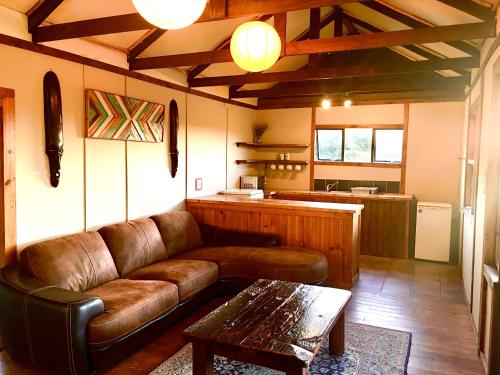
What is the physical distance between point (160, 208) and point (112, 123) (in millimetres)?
1251

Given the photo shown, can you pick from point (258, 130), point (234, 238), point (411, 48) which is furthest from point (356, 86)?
point (234, 238)

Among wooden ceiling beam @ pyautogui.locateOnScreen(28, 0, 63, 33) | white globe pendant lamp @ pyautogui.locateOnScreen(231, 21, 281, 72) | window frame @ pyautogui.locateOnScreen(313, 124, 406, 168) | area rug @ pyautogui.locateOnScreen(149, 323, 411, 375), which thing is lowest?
area rug @ pyautogui.locateOnScreen(149, 323, 411, 375)

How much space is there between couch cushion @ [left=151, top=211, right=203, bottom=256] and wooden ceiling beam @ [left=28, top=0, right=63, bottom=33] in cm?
215

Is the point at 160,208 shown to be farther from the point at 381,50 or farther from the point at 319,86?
the point at 381,50

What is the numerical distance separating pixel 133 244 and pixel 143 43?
6.78 ft

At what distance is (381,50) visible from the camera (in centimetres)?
614

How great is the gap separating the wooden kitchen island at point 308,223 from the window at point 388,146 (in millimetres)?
2170

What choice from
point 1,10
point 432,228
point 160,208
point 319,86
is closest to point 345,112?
point 319,86

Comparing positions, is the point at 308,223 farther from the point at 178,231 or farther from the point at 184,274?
the point at 184,274

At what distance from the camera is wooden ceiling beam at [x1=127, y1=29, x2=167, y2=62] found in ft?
13.4

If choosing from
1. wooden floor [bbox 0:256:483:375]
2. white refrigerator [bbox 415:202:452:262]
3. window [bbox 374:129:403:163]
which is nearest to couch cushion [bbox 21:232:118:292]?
wooden floor [bbox 0:256:483:375]

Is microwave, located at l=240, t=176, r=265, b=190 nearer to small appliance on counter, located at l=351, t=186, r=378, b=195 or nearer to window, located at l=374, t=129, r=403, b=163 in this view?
small appliance on counter, located at l=351, t=186, r=378, b=195

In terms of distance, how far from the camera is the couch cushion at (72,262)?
2.99 m

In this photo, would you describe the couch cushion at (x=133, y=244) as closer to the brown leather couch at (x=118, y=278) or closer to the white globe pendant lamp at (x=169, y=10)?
the brown leather couch at (x=118, y=278)
